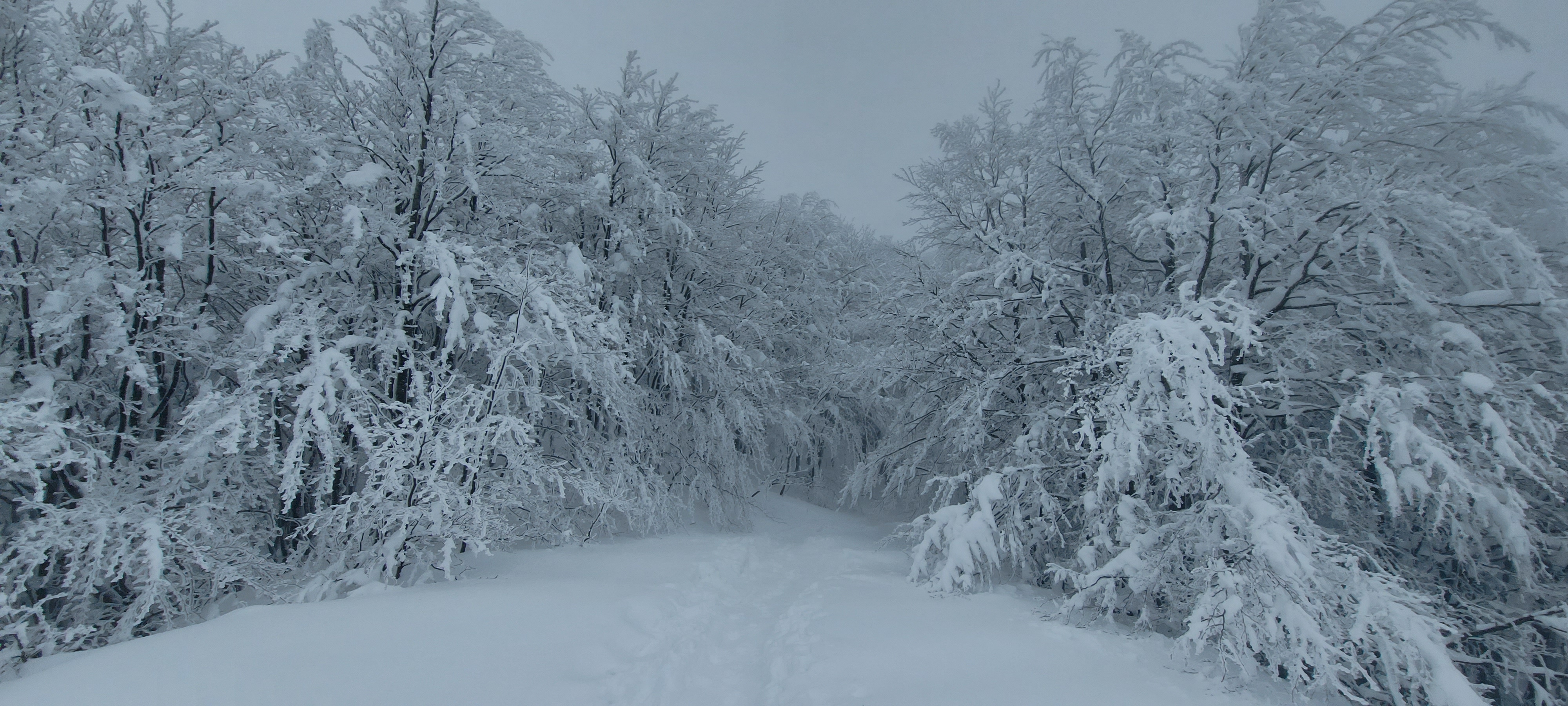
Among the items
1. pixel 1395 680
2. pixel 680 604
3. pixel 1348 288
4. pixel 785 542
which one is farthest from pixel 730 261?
pixel 1395 680

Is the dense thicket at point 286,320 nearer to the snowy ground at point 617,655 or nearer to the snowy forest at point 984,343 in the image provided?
the snowy forest at point 984,343

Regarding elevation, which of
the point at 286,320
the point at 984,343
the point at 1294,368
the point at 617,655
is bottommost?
the point at 617,655

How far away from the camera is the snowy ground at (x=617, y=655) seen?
4.18 m

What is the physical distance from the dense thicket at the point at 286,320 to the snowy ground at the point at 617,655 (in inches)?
36.4

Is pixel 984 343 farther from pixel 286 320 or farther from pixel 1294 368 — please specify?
pixel 286 320

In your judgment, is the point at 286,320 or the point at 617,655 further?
the point at 286,320

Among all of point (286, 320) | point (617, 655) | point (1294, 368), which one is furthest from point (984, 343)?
point (286, 320)

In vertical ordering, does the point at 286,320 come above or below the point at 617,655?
above

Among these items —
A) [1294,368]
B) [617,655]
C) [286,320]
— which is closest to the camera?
[617,655]

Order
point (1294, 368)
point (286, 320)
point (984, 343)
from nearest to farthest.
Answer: point (286, 320)
point (1294, 368)
point (984, 343)

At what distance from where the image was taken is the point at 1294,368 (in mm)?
6957

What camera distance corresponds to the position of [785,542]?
11953 millimetres

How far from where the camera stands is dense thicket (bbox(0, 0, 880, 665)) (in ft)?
19.9

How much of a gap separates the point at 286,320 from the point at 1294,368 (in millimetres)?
11469
